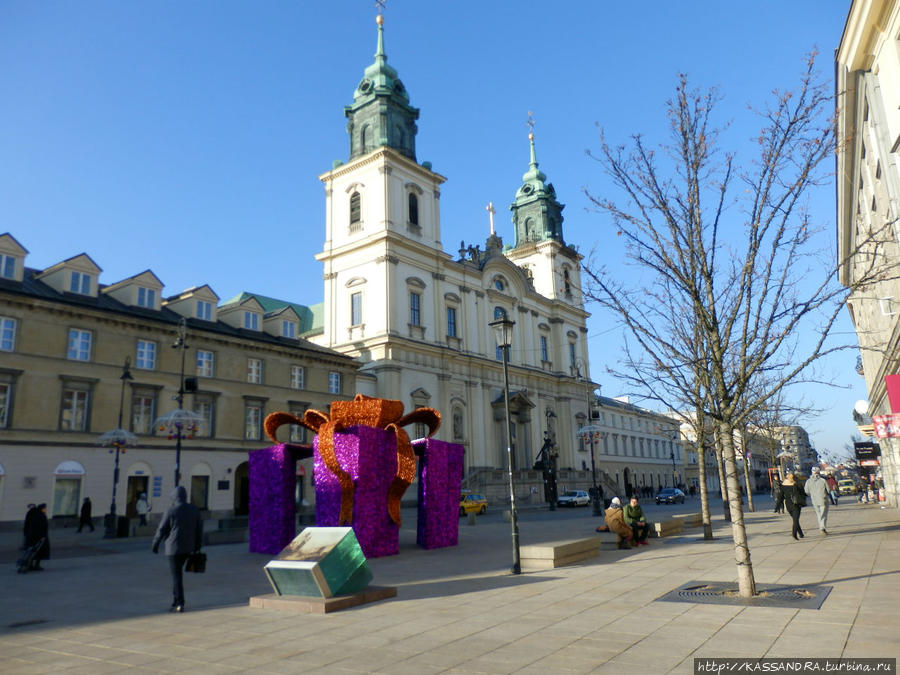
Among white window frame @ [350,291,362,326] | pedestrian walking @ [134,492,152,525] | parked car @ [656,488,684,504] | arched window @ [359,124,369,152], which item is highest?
arched window @ [359,124,369,152]

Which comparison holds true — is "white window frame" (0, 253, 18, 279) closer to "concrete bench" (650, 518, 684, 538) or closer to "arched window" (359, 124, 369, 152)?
"concrete bench" (650, 518, 684, 538)

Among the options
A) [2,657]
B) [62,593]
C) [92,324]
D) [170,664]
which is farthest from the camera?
[92,324]

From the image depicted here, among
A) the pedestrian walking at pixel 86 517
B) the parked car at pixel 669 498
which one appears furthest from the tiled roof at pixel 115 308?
the parked car at pixel 669 498

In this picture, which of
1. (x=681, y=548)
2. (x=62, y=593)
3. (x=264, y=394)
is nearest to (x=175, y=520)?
(x=62, y=593)

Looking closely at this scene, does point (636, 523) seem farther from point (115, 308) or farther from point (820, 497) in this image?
point (115, 308)

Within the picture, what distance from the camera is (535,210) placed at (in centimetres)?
7250

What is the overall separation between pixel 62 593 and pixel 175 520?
375cm

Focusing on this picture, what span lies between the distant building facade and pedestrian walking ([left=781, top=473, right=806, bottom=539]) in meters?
20.7

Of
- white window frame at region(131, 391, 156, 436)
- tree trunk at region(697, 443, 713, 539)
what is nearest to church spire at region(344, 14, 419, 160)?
white window frame at region(131, 391, 156, 436)

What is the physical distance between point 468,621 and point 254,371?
31882 millimetres

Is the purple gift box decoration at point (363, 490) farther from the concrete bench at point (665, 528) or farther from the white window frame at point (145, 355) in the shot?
the white window frame at point (145, 355)

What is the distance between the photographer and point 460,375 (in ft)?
176

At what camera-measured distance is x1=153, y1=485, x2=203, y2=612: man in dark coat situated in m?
9.36

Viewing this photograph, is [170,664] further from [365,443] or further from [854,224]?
[854,224]
